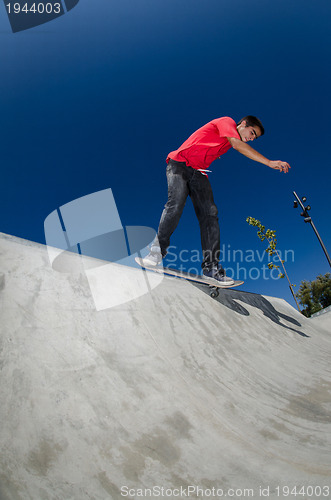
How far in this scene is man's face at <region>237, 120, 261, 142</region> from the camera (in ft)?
9.84

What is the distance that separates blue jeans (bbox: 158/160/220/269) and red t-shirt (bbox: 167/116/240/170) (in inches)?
3.7

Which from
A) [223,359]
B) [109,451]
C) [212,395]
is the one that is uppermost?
[109,451]

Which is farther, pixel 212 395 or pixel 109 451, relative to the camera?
pixel 212 395

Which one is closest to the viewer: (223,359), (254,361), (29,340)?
(29,340)

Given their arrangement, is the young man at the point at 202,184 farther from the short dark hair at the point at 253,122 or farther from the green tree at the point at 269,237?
the green tree at the point at 269,237

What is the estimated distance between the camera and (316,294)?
27688 millimetres

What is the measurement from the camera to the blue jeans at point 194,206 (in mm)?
3064

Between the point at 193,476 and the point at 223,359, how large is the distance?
113 centimetres

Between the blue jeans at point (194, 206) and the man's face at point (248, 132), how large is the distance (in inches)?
26.7

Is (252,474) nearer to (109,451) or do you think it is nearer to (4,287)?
(109,451)

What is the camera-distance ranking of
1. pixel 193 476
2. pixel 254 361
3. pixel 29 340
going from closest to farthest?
pixel 193 476 → pixel 29 340 → pixel 254 361

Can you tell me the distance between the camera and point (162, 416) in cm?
121

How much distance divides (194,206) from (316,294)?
98.8 feet

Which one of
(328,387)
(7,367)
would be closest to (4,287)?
(7,367)
